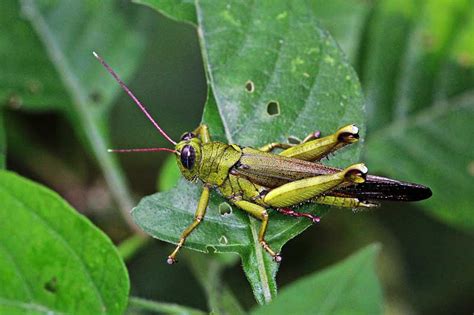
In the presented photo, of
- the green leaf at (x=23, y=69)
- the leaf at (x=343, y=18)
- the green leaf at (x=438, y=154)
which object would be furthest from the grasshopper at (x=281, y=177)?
the leaf at (x=343, y=18)

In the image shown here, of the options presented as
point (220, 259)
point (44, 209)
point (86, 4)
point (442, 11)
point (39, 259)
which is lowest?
point (220, 259)

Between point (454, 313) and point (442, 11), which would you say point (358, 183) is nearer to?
point (442, 11)

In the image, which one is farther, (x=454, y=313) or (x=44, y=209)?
(x=454, y=313)

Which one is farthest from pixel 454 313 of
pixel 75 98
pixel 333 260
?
pixel 75 98

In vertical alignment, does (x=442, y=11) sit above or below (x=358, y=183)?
above

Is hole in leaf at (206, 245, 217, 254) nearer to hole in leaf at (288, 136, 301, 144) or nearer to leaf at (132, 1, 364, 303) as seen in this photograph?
leaf at (132, 1, 364, 303)

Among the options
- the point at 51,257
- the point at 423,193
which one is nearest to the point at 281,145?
the point at 423,193

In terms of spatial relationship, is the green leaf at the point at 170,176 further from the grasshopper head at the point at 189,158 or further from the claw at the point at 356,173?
the claw at the point at 356,173

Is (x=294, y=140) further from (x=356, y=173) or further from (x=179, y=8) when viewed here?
(x=179, y=8)
